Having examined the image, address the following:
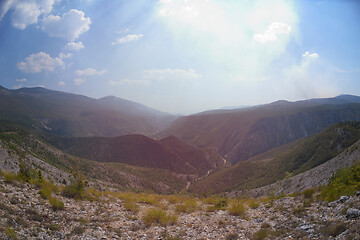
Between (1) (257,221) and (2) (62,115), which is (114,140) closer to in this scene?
(1) (257,221)

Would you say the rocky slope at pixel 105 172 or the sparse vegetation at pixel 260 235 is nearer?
the sparse vegetation at pixel 260 235

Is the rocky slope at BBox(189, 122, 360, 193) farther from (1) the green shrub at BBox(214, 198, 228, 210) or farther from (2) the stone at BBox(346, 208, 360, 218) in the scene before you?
(2) the stone at BBox(346, 208, 360, 218)

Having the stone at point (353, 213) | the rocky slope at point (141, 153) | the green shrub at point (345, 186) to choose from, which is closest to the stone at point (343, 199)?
the green shrub at point (345, 186)

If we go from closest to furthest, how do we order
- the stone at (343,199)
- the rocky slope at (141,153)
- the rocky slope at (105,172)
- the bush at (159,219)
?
the stone at (343,199) → the bush at (159,219) → the rocky slope at (105,172) → the rocky slope at (141,153)

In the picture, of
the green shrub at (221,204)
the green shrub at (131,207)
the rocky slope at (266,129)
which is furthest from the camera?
the rocky slope at (266,129)

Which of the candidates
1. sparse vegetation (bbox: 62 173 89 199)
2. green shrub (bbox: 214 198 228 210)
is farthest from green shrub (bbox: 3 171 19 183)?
green shrub (bbox: 214 198 228 210)

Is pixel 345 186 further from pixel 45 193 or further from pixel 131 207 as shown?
pixel 45 193

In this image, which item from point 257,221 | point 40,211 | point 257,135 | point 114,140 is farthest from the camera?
point 257,135

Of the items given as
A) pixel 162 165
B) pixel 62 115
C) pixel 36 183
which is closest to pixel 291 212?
pixel 36 183

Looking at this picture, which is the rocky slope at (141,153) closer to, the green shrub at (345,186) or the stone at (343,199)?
the green shrub at (345,186)
